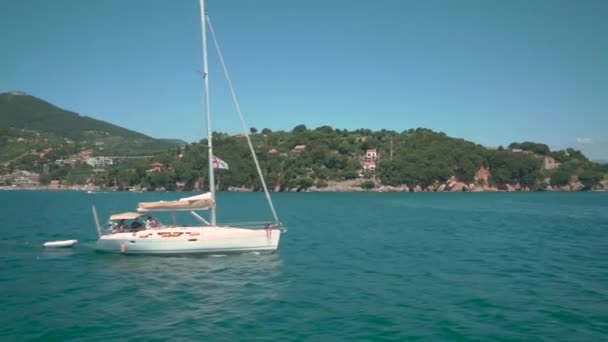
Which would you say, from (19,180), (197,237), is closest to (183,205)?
(197,237)

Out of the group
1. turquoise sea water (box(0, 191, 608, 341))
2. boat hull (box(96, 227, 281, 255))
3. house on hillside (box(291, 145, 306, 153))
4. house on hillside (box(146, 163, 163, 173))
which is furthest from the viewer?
house on hillside (box(291, 145, 306, 153))

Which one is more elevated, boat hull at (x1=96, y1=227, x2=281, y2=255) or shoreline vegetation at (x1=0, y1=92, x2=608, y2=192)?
shoreline vegetation at (x1=0, y1=92, x2=608, y2=192)

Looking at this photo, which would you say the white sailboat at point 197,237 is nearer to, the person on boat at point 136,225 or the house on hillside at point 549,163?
the person on boat at point 136,225

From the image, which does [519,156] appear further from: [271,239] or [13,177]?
[13,177]

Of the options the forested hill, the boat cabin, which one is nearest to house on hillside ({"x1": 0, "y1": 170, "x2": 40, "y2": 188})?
the forested hill

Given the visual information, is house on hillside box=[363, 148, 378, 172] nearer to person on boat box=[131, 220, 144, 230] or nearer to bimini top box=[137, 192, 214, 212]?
person on boat box=[131, 220, 144, 230]

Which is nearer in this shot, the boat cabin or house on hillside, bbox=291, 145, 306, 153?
the boat cabin

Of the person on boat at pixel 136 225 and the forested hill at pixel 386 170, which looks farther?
the forested hill at pixel 386 170

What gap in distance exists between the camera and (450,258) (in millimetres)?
25766

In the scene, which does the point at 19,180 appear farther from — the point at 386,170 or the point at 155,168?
the point at 386,170

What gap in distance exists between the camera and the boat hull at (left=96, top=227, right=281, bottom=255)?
24.0 m

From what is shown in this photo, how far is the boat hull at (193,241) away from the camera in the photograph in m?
24.0

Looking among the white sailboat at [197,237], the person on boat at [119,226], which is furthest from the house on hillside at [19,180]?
the white sailboat at [197,237]

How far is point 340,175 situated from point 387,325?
489 feet
